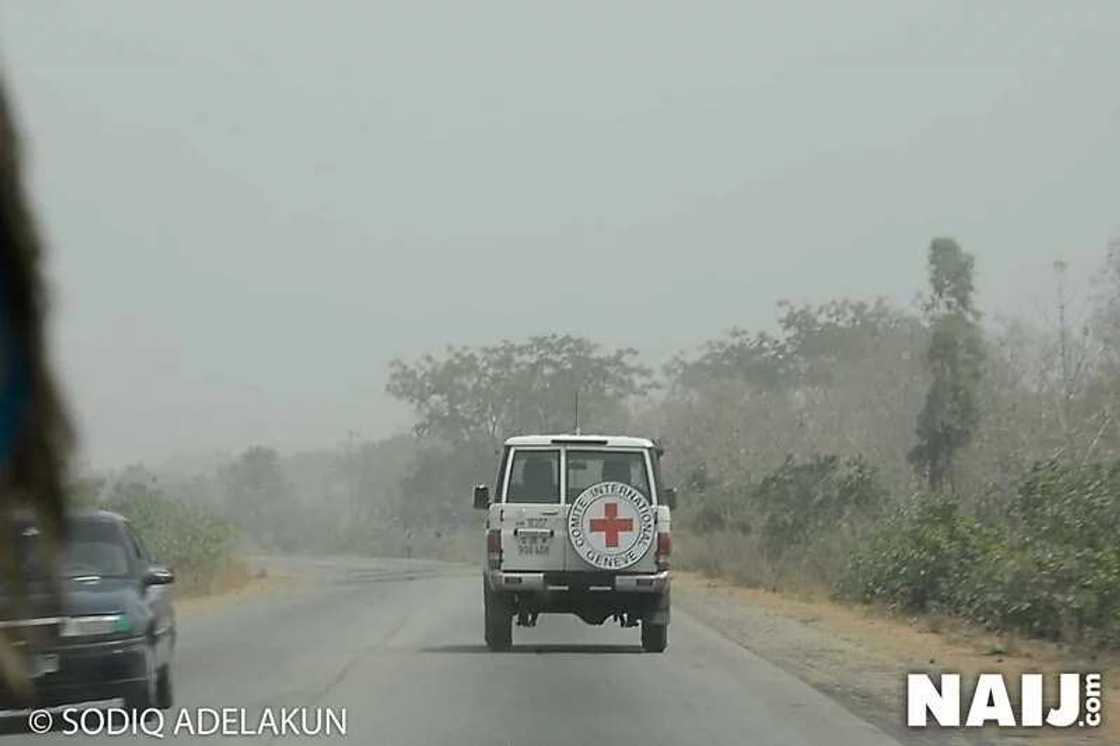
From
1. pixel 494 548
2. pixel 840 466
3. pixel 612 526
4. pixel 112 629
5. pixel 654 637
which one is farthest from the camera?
pixel 840 466

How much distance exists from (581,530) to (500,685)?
3052 millimetres

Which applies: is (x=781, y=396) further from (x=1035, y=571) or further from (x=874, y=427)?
(x=1035, y=571)

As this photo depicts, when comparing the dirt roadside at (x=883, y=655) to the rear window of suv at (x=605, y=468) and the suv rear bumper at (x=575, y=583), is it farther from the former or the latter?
the rear window of suv at (x=605, y=468)

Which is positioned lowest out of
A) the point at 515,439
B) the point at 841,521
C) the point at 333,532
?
the point at 333,532

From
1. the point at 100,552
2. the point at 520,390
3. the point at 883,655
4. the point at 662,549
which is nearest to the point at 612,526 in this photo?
the point at 662,549

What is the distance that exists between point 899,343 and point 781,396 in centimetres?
624

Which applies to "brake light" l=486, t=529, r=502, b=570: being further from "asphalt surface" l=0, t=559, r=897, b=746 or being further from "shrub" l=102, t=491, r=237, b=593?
"shrub" l=102, t=491, r=237, b=593

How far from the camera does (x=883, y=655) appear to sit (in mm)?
20172

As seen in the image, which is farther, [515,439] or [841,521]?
[841,521]

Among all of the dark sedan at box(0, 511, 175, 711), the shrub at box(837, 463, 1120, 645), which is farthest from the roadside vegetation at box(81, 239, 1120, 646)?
the dark sedan at box(0, 511, 175, 711)

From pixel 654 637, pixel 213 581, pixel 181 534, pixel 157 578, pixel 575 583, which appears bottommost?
pixel 213 581

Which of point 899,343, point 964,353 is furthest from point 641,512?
point 899,343

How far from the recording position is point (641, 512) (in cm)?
1842

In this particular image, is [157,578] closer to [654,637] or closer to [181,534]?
[654,637]
